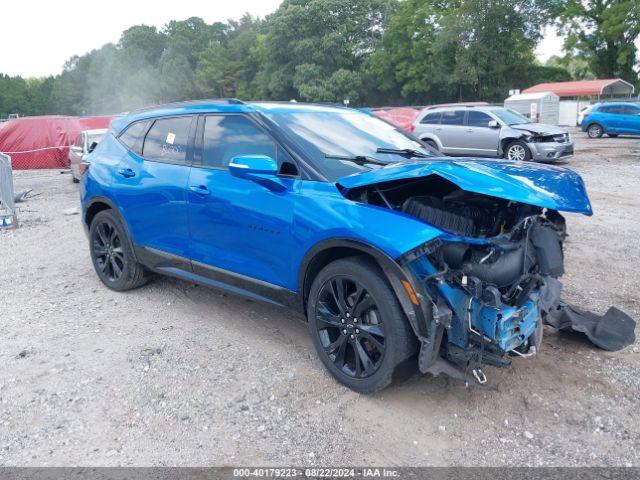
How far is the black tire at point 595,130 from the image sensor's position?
2418cm

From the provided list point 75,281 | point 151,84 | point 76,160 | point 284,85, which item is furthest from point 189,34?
point 75,281

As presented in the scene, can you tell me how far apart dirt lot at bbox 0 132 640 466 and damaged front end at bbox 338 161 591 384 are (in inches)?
15.2

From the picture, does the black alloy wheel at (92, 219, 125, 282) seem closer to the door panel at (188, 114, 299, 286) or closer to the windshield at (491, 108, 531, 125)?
the door panel at (188, 114, 299, 286)

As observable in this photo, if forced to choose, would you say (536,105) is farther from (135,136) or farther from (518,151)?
A: (135,136)

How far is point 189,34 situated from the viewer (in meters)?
104

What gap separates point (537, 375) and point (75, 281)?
482cm

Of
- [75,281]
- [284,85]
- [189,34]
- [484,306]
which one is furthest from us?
[189,34]

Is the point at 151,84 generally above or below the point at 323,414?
above

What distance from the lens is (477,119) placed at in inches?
631

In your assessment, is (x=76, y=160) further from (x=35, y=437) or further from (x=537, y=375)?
(x=537, y=375)

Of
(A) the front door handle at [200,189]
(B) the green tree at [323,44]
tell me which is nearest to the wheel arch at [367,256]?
(A) the front door handle at [200,189]

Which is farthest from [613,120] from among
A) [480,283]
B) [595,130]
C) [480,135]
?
[480,283]

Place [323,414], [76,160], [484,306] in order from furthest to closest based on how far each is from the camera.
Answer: [76,160] → [323,414] → [484,306]

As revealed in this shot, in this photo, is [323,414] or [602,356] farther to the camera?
[602,356]
